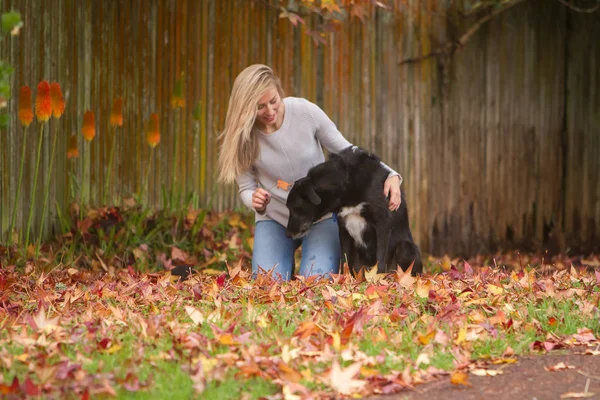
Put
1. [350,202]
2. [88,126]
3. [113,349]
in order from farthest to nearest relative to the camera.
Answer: [88,126] < [350,202] < [113,349]

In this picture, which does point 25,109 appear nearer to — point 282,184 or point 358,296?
point 282,184

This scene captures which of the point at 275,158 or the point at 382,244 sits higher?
the point at 275,158

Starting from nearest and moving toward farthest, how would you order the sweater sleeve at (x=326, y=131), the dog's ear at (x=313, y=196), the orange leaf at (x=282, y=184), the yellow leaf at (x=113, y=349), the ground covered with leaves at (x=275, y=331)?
the ground covered with leaves at (x=275, y=331), the yellow leaf at (x=113, y=349), the dog's ear at (x=313, y=196), the orange leaf at (x=282, y=184), the sweater sleeve at (x=326, y=131)

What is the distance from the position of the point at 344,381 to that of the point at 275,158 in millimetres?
2640

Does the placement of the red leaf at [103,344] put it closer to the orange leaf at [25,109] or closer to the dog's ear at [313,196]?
the dog's ear at [313,196]

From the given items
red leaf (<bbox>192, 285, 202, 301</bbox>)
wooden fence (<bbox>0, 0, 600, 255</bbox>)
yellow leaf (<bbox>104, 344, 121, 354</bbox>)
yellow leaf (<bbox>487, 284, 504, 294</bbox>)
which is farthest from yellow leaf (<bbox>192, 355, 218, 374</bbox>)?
wooden fence (<bbox>0, 0, 600, 255</bbox>)

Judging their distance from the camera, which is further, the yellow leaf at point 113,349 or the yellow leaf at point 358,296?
the yellow leaf at point 358,296

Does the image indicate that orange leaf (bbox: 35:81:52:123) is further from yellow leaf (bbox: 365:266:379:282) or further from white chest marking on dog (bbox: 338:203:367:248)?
yellow leaf (bbox: 365:266:379:282)

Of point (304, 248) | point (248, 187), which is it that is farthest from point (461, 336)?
point (248, 187)

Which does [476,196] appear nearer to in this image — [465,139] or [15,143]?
[465,139]

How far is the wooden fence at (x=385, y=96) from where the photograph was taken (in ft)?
24.5

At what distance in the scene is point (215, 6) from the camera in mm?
8250

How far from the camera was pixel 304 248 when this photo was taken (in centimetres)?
583

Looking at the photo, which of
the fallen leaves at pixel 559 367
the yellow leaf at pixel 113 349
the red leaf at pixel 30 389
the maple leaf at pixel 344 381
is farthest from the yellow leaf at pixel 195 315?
the fallen leaves at pixel 559 367
